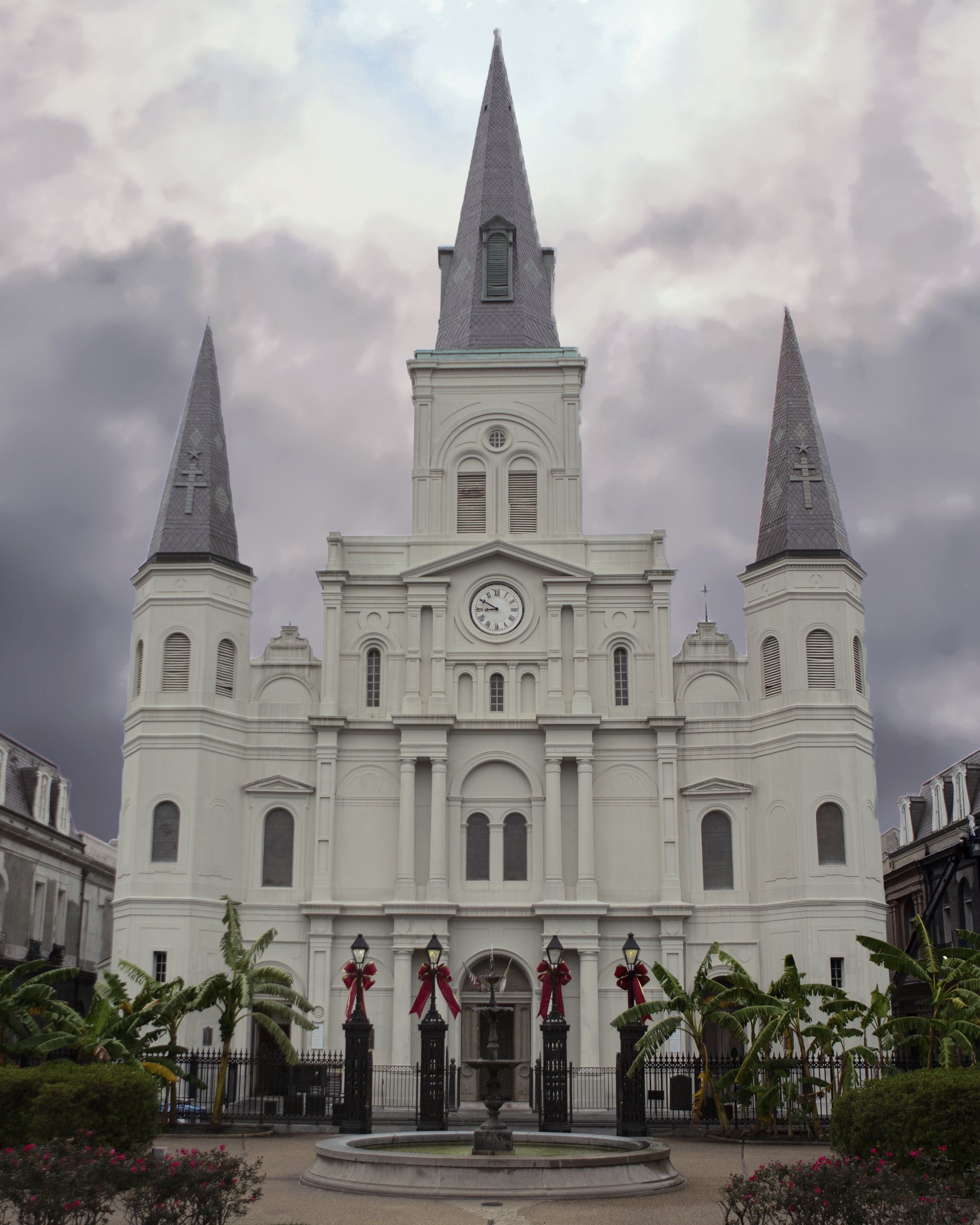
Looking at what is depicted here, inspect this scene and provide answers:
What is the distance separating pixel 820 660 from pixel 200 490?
20.4 m

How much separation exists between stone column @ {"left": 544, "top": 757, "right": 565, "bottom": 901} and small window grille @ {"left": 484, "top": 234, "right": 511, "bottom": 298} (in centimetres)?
1742

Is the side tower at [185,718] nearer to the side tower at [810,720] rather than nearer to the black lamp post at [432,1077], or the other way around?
the black lamp post at [432,1077]

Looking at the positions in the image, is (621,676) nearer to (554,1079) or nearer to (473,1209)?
(554,1079)

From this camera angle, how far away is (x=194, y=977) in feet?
129

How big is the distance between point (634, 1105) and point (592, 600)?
19.3 meters

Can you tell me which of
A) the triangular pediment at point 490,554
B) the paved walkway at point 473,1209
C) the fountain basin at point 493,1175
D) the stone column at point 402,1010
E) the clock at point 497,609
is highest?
the triangular pediment at point 490,554

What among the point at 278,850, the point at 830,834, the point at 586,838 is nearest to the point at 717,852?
the point at 830,834

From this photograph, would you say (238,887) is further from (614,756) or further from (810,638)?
(810,638)

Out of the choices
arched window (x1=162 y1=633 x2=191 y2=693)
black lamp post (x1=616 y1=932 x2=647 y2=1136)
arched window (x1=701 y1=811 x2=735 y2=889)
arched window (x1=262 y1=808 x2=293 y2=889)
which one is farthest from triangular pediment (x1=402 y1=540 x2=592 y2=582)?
black lamp post (x1=616 y1=932 x2=647 y2=1136)

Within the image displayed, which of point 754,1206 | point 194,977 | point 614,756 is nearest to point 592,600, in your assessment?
point 614,756

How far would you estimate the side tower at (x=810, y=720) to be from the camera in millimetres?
39688

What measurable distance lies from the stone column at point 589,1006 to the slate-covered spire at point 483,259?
20518 mm

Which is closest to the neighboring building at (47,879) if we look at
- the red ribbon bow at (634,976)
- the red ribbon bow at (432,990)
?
the red ribbon bow at (432,990)

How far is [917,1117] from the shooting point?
18141 mm
